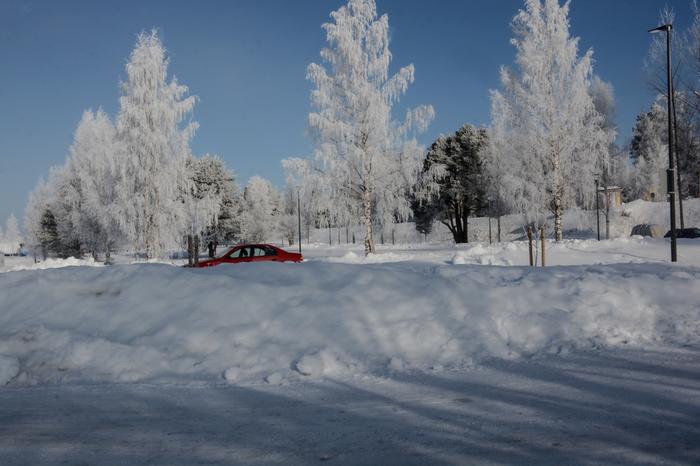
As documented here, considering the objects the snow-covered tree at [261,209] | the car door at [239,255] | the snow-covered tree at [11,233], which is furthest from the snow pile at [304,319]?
the snow-covered tree at [11,233]

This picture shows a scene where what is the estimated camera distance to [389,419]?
4.08 metres

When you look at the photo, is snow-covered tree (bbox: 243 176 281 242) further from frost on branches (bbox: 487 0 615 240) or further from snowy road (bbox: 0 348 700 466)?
→ snowy road (bbox: 0 348 700 466)

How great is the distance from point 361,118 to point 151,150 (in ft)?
39.5

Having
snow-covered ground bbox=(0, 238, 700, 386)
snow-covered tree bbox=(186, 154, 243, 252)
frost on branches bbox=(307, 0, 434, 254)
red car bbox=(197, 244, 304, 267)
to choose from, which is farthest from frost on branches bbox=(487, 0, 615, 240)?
snow-covered tree bbox=(186, 154, 243, 252)

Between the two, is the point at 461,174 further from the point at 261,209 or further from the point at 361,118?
the point at 261,209

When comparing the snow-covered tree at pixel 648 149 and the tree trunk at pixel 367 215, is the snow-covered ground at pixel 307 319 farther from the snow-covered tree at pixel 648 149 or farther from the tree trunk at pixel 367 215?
the snow-covered tree at pixel 648 149

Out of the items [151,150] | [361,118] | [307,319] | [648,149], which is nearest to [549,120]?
[361,118]

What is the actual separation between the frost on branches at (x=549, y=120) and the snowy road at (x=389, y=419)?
85.7 feet

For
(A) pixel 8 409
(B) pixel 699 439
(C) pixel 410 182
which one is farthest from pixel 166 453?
(C) pixel 410 182

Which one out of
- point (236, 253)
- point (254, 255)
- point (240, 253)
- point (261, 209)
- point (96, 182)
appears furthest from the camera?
point (261, 209)

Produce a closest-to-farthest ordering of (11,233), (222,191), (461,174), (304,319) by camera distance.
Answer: (304,319)
(461,174)
(222,191)
(11,233)

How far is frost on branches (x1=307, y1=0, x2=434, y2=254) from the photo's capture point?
27.0m

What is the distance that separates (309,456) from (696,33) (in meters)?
34.8

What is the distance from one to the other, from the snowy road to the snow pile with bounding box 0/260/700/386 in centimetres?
53
